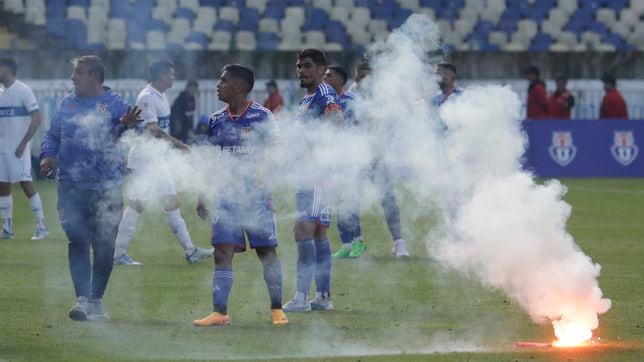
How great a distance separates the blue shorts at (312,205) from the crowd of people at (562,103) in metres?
18.6

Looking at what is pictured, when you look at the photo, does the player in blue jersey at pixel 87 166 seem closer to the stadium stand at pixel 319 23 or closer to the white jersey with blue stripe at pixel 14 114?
the white jersey with blue stripe at pixel 14 114

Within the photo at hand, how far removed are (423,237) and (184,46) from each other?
9.43m

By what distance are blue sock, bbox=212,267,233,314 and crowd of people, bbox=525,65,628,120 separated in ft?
65.2

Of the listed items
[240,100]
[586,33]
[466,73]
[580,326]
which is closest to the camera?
[580,326]

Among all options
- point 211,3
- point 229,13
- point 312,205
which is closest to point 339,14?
point 229,13

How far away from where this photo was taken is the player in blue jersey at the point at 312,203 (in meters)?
11.1

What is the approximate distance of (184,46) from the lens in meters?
25.4

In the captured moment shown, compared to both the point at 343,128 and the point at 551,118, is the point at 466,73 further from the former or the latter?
the point at 343,128

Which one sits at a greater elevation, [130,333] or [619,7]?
[619,7]

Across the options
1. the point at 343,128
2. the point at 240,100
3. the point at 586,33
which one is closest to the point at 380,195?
the point at 343,128

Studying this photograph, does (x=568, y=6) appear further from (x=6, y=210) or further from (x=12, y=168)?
(x=6, y=210)

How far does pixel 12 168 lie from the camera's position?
17.3m

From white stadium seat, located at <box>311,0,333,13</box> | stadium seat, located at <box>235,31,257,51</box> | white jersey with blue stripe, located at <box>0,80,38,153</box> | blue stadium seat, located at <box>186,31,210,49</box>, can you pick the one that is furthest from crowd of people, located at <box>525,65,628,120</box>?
white jersey with blue stripe, located at <box>0,80,38,153</box>

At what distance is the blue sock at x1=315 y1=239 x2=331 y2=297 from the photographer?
11.4m
